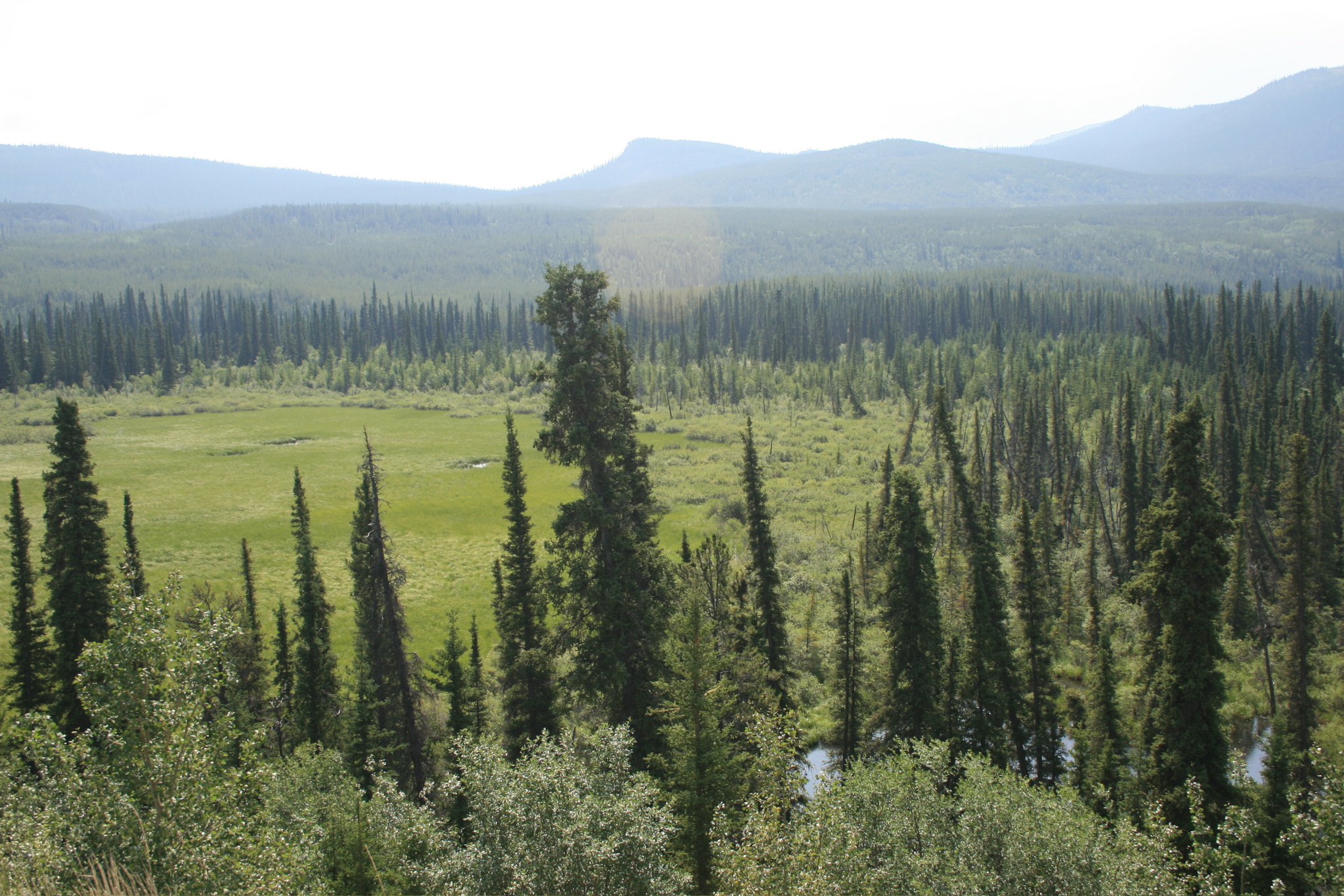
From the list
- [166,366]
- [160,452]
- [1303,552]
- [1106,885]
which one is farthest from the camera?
[166,366]

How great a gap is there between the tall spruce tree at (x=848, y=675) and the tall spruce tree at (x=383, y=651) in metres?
18.5

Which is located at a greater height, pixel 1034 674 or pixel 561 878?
pixel 561 878

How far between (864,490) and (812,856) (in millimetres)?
78378

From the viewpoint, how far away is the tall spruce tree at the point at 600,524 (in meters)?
25.8

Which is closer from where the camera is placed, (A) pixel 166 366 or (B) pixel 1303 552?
(B) pixel 1303 552

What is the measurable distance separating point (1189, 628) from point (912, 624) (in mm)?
9887

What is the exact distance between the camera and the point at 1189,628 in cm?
2745

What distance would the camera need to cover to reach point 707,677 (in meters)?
25.6

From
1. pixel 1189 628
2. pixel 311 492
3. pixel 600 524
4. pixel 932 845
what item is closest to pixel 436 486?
pixel 311 492

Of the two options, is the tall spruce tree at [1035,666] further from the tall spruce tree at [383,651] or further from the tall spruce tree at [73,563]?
the tall spruce tree at [73,563]

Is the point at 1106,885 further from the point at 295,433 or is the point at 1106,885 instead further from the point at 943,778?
the point at 295,433

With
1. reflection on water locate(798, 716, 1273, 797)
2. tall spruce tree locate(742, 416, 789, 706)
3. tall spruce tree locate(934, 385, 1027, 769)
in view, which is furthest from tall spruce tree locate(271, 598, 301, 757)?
tall spruce tree locate(934, 385, 1027, 769)

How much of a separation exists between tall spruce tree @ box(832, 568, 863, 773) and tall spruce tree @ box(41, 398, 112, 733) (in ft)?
102

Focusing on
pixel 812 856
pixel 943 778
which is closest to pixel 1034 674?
pixel 943 778
